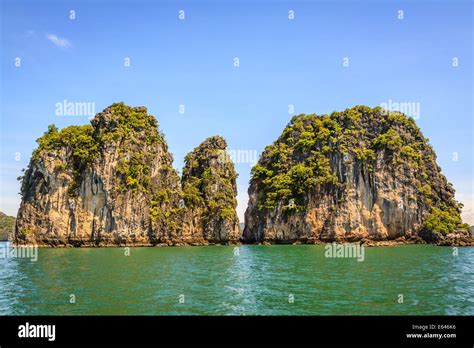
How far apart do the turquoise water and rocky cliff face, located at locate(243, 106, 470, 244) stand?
4087cm

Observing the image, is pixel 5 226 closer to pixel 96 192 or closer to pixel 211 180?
pixel 96 192

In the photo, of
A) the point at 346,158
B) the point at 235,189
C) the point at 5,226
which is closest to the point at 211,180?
the point at 235,189

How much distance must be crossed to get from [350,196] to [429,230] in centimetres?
1583

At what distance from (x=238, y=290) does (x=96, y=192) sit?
53593 millimetres

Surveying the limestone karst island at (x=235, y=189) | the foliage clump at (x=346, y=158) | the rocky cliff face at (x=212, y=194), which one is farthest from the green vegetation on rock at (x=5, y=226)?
the foliage clump at (x=346, y=158)

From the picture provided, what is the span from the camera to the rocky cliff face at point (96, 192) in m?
68.2

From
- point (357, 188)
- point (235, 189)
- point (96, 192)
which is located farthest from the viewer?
point (235, 189)

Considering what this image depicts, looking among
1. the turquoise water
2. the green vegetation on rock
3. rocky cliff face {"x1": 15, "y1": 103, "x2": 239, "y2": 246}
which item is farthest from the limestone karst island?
the green vegetation on rock

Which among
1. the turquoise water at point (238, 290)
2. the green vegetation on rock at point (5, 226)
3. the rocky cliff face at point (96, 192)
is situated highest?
the rocky cliff face at point (96, 192)

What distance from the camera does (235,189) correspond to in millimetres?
84438

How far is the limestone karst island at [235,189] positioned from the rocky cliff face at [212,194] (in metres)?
0.22

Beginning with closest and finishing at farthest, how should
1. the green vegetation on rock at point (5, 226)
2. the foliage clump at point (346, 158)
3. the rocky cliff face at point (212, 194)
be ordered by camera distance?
the foliage clump at point (346, 158) → the rocky cliff face at point (212, 194) → the green vegetation on rock at point (5, 226)

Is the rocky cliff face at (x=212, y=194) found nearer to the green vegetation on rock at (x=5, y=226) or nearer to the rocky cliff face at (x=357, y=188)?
the rocky cliff face at (x=357, y=188)
